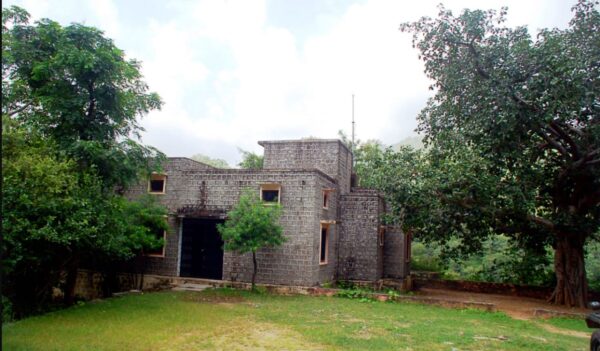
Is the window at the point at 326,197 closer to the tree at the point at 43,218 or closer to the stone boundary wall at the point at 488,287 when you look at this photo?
the stone boundary wall at the point at 488,287

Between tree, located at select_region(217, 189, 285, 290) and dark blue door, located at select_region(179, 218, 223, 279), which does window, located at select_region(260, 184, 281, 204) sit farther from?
dark blue door, located at select_region(179, 218, 223, 279)

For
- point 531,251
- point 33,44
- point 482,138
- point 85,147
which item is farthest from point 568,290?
point 33,44

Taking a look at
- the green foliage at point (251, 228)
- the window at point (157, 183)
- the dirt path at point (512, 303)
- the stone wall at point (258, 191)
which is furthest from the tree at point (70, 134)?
the dirt path at point (512, 303)

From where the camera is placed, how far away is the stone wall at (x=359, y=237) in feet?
59.6

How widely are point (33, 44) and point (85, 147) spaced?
3.28 m

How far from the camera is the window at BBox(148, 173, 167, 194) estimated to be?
57.3 ft

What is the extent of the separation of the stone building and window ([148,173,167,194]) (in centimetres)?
4

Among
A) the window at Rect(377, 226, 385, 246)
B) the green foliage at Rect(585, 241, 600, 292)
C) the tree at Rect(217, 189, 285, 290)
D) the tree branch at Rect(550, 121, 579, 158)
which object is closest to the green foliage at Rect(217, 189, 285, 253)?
the tree at Rect(217, 189, 285, 290)

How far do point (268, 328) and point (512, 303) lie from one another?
420 inches

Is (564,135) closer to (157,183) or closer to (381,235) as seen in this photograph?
(381,235)

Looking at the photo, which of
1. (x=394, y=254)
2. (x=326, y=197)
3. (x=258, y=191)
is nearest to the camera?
(x=258, y=191)

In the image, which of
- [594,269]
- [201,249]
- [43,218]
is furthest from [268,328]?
[594,269]

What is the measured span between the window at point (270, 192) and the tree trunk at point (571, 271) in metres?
9.80

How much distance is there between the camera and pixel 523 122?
44.6 feet
